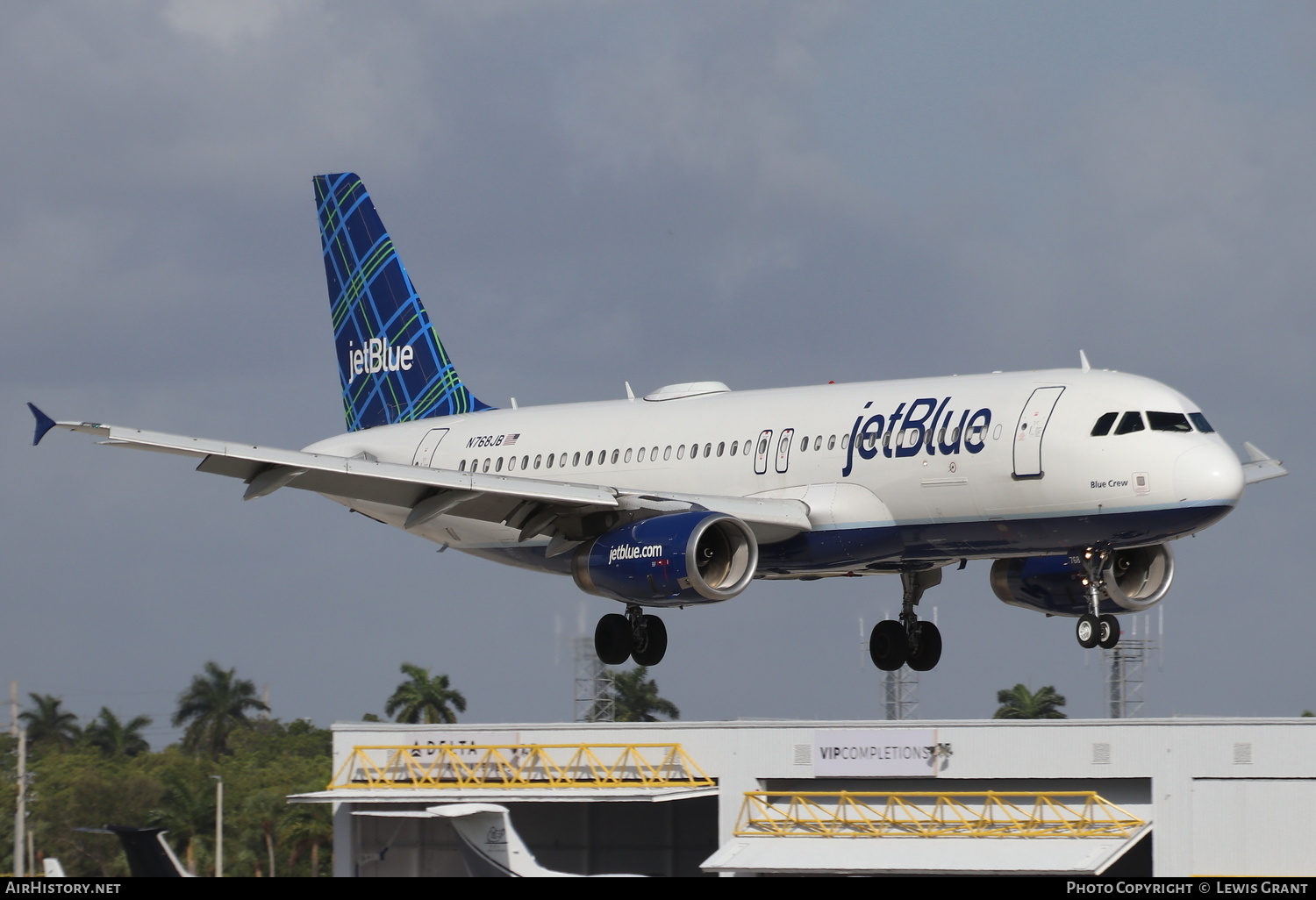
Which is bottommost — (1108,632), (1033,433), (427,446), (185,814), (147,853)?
(185,814)

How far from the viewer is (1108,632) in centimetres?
3697

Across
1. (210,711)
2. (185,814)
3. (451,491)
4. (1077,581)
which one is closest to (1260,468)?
(1077,581)

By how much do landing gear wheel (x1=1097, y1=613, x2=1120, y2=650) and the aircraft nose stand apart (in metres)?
4.06

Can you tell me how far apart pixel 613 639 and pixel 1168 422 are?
1286 cm

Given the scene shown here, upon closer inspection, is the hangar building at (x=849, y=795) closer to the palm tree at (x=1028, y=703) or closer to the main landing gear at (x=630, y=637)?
the main landing gear at (x=630, y=637)

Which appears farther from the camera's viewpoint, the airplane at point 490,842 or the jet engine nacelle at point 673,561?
the airplane at point 490,842

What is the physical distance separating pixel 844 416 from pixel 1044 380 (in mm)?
4228

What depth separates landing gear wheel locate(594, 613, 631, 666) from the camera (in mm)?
40688

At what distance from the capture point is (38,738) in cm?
15275

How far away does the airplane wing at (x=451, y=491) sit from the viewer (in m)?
35.9

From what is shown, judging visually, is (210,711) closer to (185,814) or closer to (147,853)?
(185,814)

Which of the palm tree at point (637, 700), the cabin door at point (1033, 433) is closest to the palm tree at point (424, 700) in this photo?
the palm tree at point (637, 700)

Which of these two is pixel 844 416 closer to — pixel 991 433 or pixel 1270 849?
pixel 991 433
